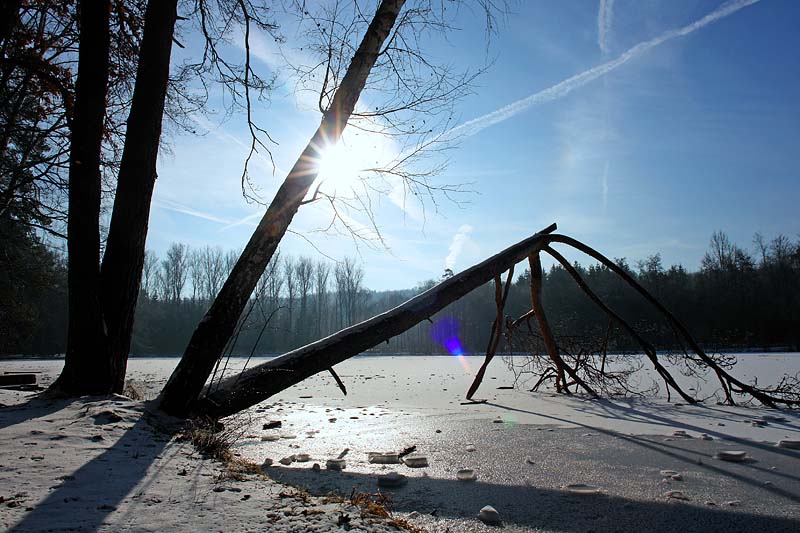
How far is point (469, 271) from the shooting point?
4277mm

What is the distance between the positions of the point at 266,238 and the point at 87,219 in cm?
152

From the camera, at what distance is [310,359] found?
12.2 ft

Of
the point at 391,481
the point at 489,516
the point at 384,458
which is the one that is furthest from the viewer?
the point at 384,458

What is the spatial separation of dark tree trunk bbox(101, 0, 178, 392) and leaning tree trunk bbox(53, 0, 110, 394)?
5.5 inches

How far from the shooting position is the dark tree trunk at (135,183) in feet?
12.6

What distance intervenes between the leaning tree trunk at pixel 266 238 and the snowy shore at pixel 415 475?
1.17 feet

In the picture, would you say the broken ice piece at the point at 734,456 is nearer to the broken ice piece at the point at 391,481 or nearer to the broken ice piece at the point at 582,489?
the broken ice piece at the point at 582,489

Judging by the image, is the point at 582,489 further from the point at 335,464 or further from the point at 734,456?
the point at 335,464

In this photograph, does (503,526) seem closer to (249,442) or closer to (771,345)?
(249,442)

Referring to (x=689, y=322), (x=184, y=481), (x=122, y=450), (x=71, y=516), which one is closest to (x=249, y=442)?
(x=122, y=450)

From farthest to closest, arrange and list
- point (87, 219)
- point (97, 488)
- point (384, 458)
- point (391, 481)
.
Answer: point (87, 219) → point (384, 458) → point (391, 481) → point (97, 488)

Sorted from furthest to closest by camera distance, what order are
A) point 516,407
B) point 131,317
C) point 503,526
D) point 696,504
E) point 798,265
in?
1. point 798,265
2. point 516,407
3. point 131,317
4. point 696,504
5. point 503,526

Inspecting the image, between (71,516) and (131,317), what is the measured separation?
2819mm

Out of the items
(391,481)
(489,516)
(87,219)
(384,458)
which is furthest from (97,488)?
(87,219)
